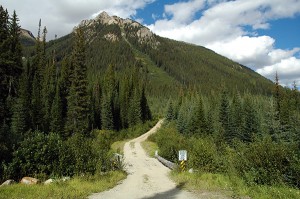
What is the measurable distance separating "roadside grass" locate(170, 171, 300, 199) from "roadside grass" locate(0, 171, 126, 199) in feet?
13.8

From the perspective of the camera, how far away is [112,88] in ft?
348

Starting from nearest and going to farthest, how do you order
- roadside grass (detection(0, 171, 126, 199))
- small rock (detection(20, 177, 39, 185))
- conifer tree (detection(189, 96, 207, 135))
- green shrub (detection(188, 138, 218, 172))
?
roadside grass (detection(0, 171, 126, 199)) → small rock (detection(20, 177, 39, 185)) → green shrub (detection(188, 138, 218, 172)) → conifer tree (detection(189, 96, 207, 135))

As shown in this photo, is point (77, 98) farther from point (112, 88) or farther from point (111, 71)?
point (111, 71)

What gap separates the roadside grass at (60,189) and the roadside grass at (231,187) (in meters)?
4.20

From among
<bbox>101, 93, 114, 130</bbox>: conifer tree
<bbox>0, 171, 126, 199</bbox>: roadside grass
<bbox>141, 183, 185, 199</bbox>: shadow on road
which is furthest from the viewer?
<bbox>101, 93, 114, 130</bbox>: conifer tree

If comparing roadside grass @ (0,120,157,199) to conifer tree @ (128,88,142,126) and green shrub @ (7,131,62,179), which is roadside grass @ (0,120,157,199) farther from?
conifer tree @ (128,88,142,126)

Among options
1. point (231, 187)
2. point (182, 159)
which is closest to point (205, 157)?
point (182, 159)

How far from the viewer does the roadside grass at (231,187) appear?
1125 cm

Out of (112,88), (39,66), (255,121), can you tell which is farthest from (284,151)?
(112,88)

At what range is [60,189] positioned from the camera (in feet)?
46.2

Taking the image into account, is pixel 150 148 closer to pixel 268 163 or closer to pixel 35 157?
pixel 35 157

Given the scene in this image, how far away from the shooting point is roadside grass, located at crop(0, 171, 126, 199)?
1314 cm

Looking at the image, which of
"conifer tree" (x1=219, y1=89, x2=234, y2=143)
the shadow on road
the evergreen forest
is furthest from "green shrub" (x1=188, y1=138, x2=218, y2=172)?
"conifer tree" (x1=219, y1=89, x2=234, y2=143)

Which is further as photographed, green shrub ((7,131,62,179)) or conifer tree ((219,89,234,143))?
conifer tree ((219,89,234,143))
